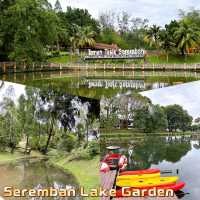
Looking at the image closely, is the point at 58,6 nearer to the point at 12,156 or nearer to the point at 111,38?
the point at 111,38

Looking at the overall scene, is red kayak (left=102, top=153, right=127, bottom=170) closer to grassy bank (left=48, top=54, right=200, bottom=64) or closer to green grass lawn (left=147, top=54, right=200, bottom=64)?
grassy bank (left=48, top=54, right=200, bottom=64)

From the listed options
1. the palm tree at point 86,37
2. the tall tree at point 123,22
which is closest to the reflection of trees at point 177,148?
the tall tree at point 123,22

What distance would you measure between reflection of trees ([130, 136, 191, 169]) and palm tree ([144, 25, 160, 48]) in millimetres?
2100

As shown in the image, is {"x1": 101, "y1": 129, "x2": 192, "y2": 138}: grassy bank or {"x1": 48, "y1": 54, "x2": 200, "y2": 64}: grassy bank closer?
{"x1": 101, "y1": 129, "x2": 192, "y2": 138}: grassy bank

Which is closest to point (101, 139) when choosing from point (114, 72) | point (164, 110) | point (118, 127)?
point (118, 127)

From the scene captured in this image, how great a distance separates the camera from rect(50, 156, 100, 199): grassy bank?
484 centimetres

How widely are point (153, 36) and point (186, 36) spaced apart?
1.30 ft

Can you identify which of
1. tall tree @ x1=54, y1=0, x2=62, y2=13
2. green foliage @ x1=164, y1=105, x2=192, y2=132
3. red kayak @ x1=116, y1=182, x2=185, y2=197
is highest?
tall tree @ x1=54, y1=0, x2=62, y2=13

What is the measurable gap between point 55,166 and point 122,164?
569 mm

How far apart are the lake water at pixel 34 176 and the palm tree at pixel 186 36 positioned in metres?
2.65

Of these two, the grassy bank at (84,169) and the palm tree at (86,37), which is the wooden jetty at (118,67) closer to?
the palm tree at (86,37)

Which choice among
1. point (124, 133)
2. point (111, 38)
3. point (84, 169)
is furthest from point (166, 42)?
point (84, 169)

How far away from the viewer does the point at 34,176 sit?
16.6ft

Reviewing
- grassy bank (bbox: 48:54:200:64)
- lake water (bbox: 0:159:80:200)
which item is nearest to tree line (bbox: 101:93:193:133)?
lake water (bbox: 0:159:80:200)
